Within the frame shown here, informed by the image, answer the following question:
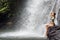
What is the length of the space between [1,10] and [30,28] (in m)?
3.67

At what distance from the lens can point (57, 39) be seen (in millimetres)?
8328

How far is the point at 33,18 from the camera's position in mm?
21297

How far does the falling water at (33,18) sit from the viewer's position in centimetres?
1853

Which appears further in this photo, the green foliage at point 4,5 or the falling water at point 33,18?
the green foliage at point 4,5

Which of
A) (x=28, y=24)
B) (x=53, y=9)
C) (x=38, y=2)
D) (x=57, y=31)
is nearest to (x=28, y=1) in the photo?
(x=38, y=2)

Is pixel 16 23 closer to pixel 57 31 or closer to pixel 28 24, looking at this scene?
pixel 28 24

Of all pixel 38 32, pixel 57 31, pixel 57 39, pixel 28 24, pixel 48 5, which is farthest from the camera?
pixel 28 24

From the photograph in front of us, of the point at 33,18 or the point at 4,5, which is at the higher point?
the point at 4,5

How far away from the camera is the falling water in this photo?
18.5 m

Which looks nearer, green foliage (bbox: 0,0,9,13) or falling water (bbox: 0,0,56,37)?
falling water (bbox: 0,0,56,37)

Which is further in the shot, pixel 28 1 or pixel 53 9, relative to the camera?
pixel 28 1

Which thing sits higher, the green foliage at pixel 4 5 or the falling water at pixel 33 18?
the green foliage at pixel 4 5

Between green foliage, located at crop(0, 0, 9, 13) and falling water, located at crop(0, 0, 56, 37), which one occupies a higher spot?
green foliage, located at crop(0, 0, 9, 13)

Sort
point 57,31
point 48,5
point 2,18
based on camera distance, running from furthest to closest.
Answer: point 2,18, point 48,5, point 57,31
